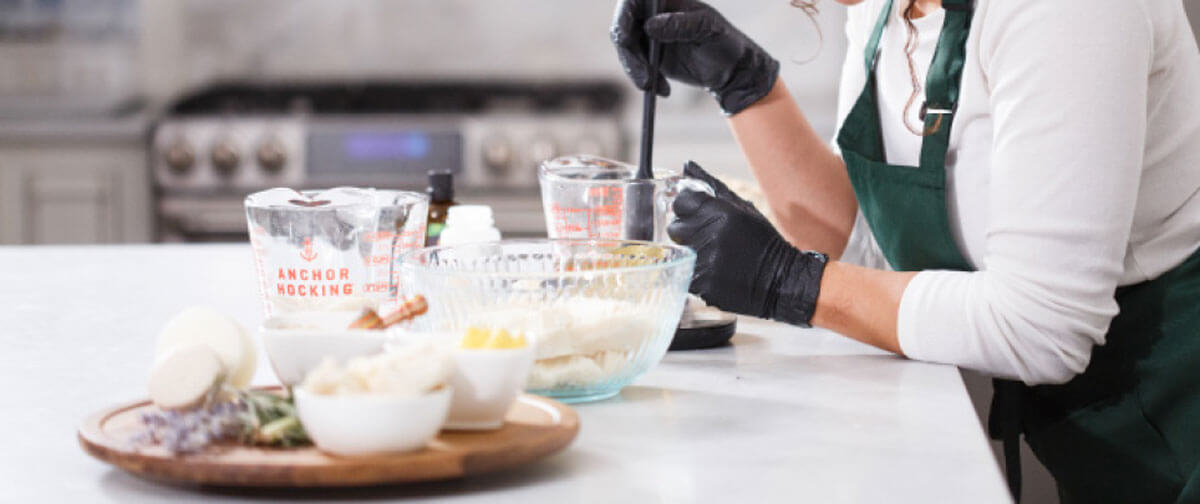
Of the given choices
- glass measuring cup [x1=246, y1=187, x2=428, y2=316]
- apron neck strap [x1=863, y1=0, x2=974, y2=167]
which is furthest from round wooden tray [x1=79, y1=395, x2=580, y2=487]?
apron neck strap [x1=863, y1=0, x2=974, y2=167]

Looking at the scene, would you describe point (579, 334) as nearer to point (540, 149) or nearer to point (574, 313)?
point (574, 313)

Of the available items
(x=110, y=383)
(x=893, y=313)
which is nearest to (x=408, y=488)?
(x=110, y=383)

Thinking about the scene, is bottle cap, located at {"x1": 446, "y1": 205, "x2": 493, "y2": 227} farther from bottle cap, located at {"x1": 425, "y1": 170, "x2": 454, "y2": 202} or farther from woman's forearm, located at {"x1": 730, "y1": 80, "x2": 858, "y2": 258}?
woman's forearm, located at {"x1": 730, "y1": 80, "x2": 858, "y2": 258}

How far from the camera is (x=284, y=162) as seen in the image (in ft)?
11.9

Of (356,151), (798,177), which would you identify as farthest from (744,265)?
(356,151)

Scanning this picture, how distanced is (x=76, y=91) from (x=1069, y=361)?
363 centimetres

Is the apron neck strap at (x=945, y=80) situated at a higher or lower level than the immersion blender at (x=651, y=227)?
higher

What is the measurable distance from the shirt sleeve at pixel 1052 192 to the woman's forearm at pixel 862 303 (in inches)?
Result: 0.7

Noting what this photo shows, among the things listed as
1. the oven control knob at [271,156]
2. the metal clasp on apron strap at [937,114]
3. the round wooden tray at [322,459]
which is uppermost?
the metal clasp on apron strap at [937,114]

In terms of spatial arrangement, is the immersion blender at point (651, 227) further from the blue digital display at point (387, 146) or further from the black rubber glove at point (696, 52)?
the blue digital display at point (387, 146)

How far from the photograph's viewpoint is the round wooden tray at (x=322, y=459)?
75 cm

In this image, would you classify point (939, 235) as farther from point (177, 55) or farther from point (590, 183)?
point (177, 55)

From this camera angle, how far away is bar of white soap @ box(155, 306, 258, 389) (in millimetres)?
861

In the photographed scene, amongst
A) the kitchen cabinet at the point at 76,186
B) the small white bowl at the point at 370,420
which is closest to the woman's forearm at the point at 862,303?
the small white bowl at the point at 370,420
